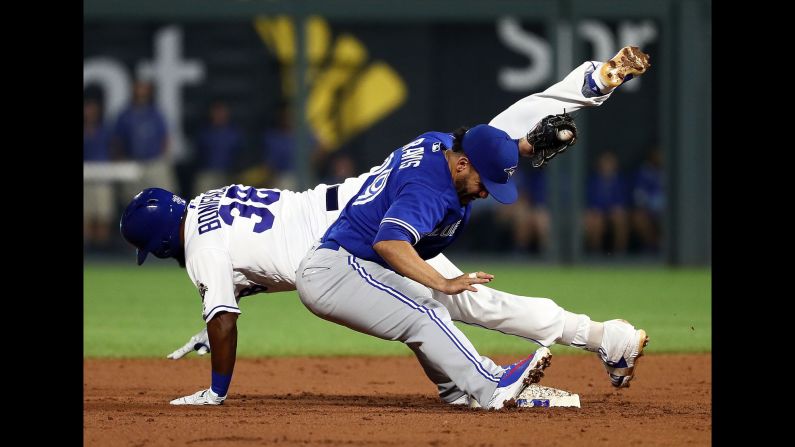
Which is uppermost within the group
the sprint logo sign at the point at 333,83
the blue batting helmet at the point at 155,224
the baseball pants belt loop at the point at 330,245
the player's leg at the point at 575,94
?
the sprint logo sign at the point at 333,83

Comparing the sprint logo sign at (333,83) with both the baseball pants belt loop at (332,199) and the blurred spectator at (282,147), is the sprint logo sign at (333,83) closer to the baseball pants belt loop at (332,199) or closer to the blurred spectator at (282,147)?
the blurred spectator at (282,147)

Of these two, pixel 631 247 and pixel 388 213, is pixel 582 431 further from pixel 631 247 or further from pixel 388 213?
pixel 631 247

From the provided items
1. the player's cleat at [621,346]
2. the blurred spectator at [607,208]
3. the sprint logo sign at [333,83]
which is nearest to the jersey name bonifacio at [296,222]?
the player's cleat at [621,346]

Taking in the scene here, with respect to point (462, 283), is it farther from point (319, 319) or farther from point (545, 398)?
point (319, 319)

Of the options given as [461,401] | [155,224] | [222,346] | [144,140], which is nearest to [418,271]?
[461,401]

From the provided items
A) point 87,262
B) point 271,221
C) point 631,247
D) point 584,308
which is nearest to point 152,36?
point 87,262

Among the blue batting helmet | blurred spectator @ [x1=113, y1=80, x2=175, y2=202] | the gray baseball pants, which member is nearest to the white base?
the gray baseball pants
